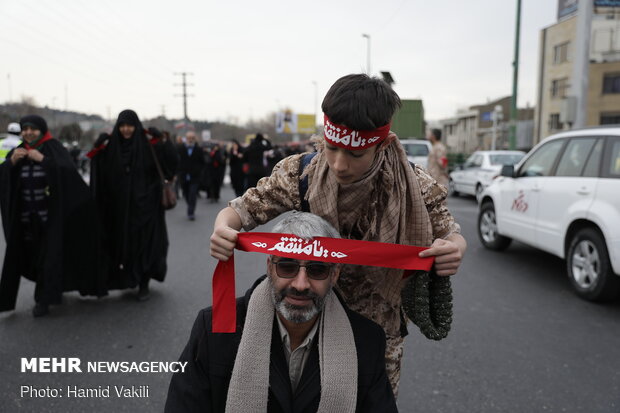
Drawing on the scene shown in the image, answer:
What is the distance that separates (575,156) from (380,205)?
16.6 feet

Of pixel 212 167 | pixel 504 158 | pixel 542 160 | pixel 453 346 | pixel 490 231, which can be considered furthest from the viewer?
pixel 212 167

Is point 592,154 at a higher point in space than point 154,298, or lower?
higher

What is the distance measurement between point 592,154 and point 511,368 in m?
3.16

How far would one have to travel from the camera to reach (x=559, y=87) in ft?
145

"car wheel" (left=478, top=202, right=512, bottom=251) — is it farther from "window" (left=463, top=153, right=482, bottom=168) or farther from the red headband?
"window" (left=463, top=153, right=482, bottom=168)

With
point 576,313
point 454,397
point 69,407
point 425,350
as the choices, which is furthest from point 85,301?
point 576,313

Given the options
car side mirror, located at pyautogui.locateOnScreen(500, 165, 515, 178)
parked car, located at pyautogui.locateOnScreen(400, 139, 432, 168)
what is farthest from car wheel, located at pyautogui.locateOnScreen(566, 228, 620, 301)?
parked car, located at pyautogui.locateOnScreen(400, 139, 432, 168)

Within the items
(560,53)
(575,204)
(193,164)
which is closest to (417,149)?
(193,164)

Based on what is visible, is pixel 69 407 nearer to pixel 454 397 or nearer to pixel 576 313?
pixel 454 397

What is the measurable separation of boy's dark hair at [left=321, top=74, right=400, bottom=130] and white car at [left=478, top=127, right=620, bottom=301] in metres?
4.33

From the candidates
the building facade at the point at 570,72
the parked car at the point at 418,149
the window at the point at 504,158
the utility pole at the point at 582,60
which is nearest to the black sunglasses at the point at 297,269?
the utility pole at the point at 582,60

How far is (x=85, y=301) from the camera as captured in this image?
555 cm

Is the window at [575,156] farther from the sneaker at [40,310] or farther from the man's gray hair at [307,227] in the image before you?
the sneaker at [40,310]

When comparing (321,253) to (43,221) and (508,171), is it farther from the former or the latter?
(508,171)
